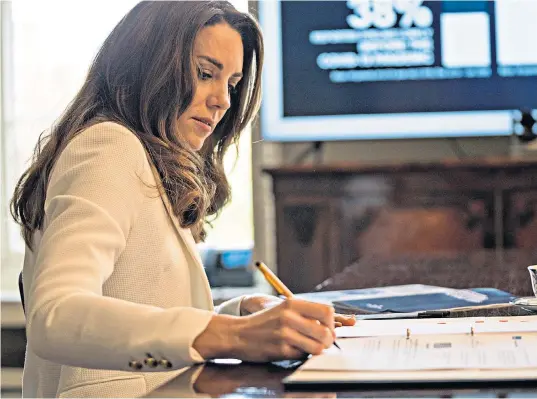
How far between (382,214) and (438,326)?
Result: 225 cm

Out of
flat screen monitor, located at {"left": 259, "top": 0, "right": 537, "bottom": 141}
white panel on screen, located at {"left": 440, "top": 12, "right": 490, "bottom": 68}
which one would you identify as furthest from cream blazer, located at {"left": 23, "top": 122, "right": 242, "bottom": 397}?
white panel on screen, located at {"left": 440, "top": 12, "right": 490, "bottom": 68}

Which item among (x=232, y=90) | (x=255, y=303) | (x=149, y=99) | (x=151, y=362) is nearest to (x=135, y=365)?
(x=151, y=362)

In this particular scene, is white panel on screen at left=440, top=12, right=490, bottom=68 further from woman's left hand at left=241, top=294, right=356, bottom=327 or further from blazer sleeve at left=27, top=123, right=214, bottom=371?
blazer sleeve at left=27, top=123, right=214, bottom=371

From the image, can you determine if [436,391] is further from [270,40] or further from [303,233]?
[270,40]

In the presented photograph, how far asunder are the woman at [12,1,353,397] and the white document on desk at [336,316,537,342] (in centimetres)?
15

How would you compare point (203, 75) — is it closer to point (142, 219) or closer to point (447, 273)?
point (142, 219)

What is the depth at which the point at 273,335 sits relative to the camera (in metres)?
0.84

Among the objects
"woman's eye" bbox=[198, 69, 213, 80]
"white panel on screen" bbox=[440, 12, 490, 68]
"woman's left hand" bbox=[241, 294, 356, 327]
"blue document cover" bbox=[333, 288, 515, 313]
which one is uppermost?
"white panel on screen" bbox=[440, 12, 490, 68]

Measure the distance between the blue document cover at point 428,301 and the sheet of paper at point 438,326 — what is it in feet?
0.39

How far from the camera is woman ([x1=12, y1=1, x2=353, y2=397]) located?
0.85m

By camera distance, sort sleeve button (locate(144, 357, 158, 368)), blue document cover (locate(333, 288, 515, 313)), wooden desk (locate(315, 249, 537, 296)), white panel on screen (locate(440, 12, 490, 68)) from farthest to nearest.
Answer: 1. white panel on screen (locate(440, 12, 490, 68))
2. wooden desk (locate(315, 249, 537, 296))
3. blue document cover (locate(333, 288, 515, 313))
4. sleeve button (locate(144, 357, 158, 368))

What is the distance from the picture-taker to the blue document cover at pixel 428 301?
3.99 ft

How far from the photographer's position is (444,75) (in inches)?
137

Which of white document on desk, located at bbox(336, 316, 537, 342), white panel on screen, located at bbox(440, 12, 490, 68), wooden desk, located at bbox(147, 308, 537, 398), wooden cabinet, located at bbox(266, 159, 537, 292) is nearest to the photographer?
wooden desk, located at bbox(147, 308, 537, 398)
